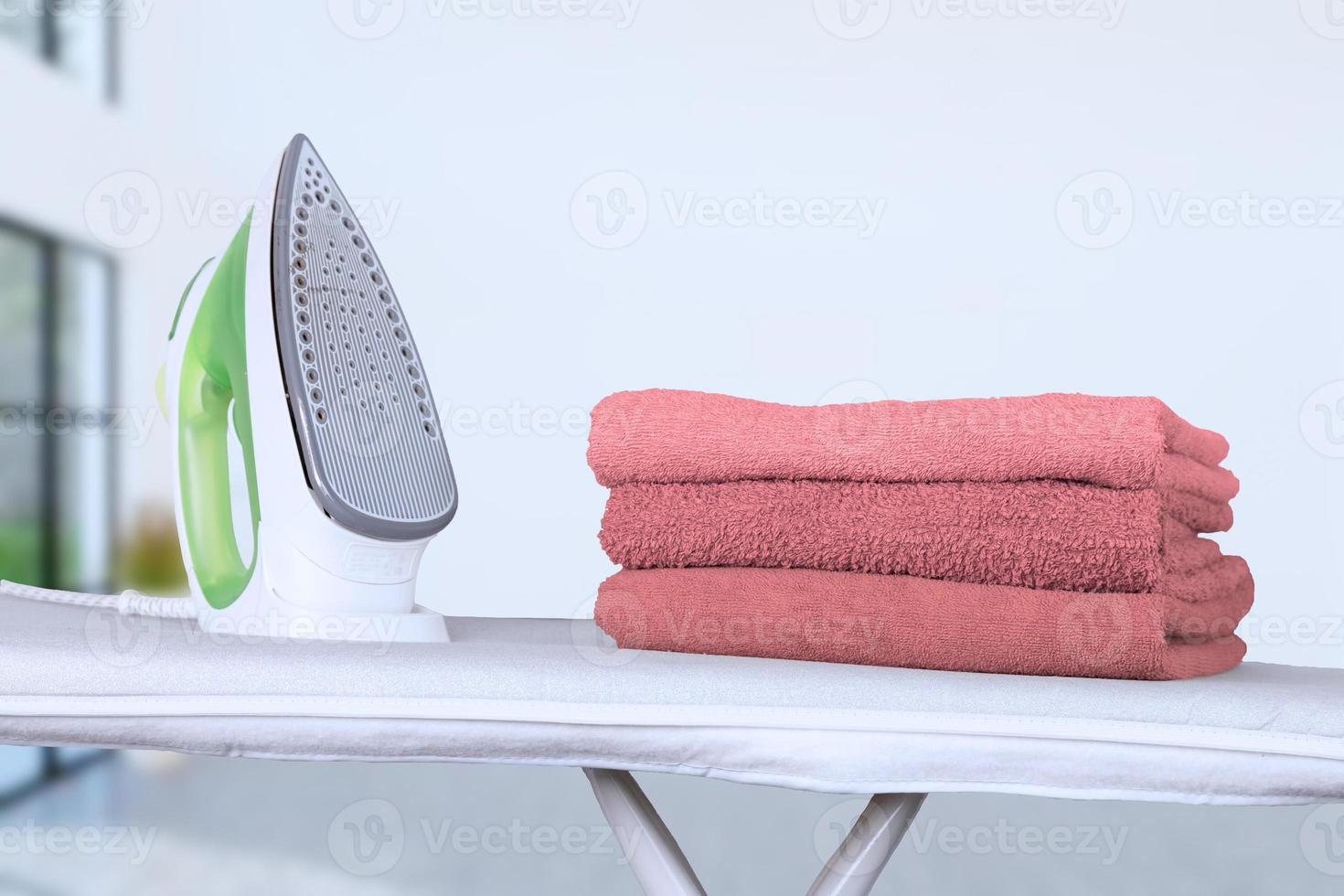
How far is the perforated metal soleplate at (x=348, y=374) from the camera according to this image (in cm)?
70

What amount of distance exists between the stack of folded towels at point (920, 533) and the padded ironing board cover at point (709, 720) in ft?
0.15

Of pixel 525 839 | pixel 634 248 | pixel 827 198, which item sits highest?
pixel 827 198

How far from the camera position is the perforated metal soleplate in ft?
2.30

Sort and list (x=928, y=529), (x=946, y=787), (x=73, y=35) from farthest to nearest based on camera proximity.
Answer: (x=73, y=35) → (x=928, y=529) → (x=946, y=787)

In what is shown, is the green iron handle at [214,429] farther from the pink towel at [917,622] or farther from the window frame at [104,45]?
the window frame at [104,45]

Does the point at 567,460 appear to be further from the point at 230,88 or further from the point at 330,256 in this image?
the point at 330,256

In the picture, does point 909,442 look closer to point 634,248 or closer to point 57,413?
point 634,248

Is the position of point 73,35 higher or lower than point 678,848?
higher

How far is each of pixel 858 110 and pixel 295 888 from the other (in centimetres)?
166

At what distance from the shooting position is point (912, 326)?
7.22 feet

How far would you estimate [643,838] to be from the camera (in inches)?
23.1

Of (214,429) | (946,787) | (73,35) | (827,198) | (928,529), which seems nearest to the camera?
(946,787)

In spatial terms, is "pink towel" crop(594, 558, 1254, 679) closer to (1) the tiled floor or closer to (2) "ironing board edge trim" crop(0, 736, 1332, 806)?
(2) "ironing board edge trim" crop(0, 736, 1332, 806)

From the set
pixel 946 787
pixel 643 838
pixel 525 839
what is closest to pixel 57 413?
pixel 525 839
